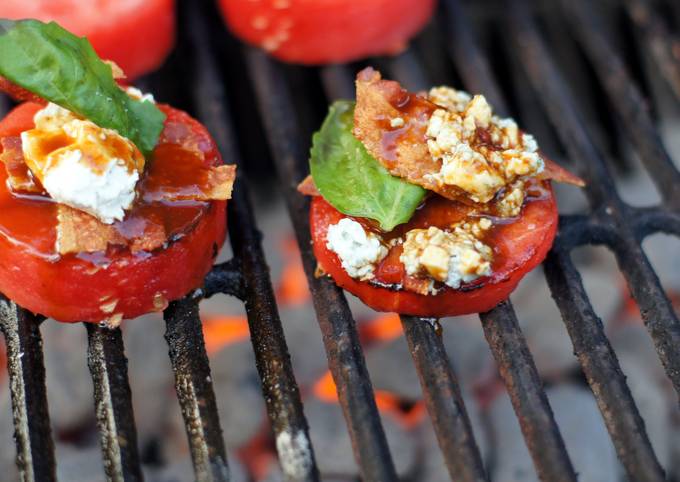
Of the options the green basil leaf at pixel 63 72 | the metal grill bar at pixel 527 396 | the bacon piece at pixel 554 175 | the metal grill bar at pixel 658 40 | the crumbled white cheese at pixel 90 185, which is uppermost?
the metal grill bar at pixel 658 40

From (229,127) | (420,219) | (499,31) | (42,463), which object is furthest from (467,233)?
(499,31)

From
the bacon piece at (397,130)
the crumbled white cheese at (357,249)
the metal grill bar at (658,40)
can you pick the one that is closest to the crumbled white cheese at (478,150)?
the bacon piece at (397,130)

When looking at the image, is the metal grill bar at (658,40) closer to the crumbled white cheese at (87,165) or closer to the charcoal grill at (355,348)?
the charcoal grill at (355,348)

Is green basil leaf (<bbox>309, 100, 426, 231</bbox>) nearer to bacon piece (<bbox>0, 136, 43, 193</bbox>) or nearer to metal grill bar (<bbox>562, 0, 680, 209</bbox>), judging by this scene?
bacon piece (<bbox>0, 136, 43, 193</bbox>)

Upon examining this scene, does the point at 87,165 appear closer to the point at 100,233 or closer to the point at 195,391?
the point at 100,233

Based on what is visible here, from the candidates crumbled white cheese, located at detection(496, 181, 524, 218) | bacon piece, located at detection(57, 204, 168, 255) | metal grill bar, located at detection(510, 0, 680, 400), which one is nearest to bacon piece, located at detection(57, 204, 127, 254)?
bacon piece, located at detection(57, 204, 168, 255)

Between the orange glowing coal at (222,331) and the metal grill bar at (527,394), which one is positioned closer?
the metal grill bar at (527,394)

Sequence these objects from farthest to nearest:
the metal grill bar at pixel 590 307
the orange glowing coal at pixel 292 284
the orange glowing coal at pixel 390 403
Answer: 1. the orange glowing coal at pixel 292 284
2. the orange glowing coal at pixel 390 403
3. the metal grill bar at pixel 590 307
